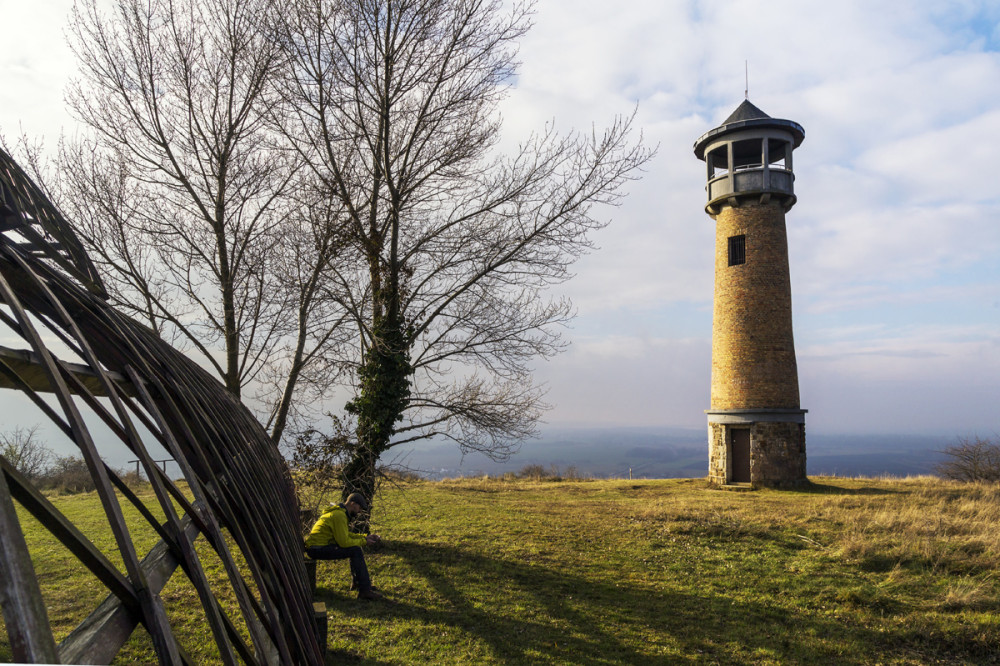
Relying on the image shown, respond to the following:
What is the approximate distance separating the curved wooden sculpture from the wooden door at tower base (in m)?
18.7

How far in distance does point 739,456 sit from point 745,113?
12.6m

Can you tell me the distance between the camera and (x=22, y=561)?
53.6 inches

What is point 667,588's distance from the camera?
917 cm

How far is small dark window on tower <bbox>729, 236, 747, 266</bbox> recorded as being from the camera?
2078cm

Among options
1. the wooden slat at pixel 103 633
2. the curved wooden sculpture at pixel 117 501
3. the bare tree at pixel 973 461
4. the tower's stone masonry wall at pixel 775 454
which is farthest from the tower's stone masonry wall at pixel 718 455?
the wooden slat at pixel 103 633

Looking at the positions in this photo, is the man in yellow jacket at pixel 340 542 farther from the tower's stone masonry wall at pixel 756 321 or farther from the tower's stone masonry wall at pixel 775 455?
the tower's stone masonry wall at pixel 756 321

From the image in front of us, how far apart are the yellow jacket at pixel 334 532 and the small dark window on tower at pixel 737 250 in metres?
17.4

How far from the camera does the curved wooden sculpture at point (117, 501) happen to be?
4.94ft

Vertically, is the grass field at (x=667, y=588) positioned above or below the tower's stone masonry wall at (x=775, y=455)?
below


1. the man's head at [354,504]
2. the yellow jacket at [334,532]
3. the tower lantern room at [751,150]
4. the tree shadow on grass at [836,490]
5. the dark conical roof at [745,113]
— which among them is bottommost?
the tree shadow on grass at [836,490]

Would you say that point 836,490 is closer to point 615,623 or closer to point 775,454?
point 775,454

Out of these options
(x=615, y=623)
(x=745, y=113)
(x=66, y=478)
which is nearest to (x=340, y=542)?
(x=615, y=623)

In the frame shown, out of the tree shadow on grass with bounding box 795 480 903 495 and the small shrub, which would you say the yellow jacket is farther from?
the tree shadow on grass with bounding box 795 480 903 495

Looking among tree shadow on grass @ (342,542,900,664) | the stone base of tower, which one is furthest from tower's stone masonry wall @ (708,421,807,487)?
tree shadow on grass @ (342,542,900,664)
